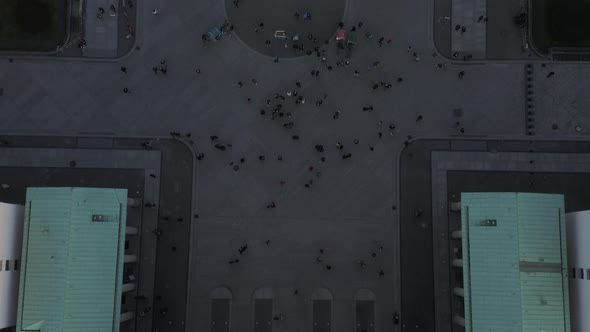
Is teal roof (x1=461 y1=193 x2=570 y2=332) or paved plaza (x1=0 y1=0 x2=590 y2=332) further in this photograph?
paved plaza (x1=0 y1=0 x2=590 y2=332)

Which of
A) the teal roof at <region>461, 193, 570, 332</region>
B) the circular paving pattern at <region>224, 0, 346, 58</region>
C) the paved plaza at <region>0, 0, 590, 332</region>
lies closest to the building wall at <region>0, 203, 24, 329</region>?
the paved plaza at <region>0, 0, 590, 332</region>

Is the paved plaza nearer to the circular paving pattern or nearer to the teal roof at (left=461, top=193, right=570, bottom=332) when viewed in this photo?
the circular paving pattern

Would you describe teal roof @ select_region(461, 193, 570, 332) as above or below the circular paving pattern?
below

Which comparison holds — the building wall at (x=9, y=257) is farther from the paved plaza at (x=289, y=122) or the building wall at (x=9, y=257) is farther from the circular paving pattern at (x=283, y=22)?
the circular paving pattern at (x=283, y=22)

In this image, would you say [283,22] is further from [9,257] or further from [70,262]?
[9,257]

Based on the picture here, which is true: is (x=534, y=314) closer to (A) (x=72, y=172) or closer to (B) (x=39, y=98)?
(A) (x=72, y=172)

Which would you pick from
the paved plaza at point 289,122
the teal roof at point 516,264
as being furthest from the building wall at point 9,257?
the teal roof at point 516,264
